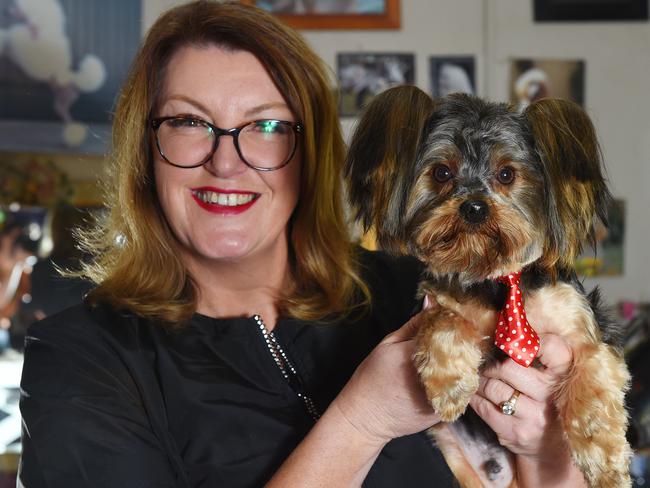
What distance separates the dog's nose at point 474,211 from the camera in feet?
5.30

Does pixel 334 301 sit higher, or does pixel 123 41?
pixel 123 41

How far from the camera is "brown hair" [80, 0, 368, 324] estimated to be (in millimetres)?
1916

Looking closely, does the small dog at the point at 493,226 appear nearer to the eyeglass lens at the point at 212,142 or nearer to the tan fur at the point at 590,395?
the tan fur at the point at 590,395

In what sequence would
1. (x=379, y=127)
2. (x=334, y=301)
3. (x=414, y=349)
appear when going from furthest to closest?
1. (x=334, y=301)
2. (x=379, y=127)
3. (x=414, y=349)

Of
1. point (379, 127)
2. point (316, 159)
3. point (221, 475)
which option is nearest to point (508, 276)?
point (379, 127)

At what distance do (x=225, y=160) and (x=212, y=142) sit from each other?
0.06 metres

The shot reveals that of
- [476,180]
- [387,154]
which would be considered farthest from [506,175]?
[387,154]

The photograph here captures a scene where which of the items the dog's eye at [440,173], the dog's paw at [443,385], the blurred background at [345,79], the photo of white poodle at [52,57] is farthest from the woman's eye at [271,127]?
the photo of white poodle at [52,57]

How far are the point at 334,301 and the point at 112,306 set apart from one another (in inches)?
21.3

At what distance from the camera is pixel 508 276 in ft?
5.54

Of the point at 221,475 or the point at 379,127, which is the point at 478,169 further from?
the point at 221,475

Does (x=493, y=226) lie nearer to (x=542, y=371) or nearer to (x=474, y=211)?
(x=474, y=211)

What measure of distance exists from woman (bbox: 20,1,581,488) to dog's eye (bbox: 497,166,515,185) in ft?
1.19

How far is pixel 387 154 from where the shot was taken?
A: 174 centimetres
